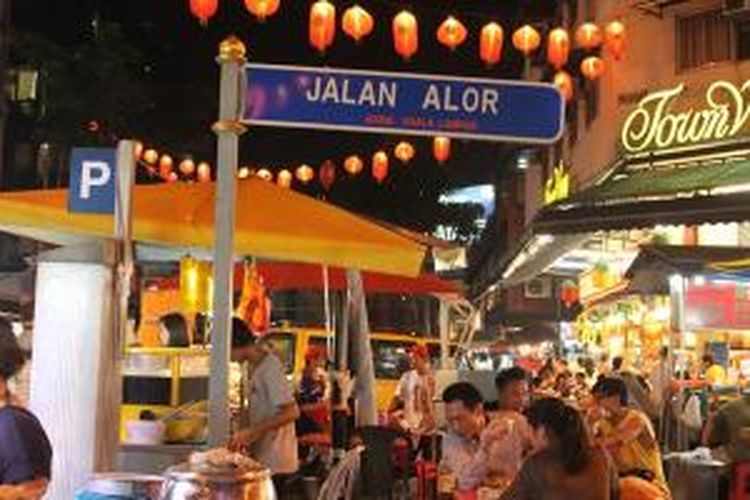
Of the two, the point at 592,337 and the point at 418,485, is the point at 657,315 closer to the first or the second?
the point at 592,337

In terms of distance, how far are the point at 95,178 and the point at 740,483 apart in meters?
7.68

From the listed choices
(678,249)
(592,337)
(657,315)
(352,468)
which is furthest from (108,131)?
(352,468)

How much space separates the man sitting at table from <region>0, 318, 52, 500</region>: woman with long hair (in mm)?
3670

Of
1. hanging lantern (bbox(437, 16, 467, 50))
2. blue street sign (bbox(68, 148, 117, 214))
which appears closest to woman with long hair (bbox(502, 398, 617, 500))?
blue street sign (bbox(68, 148, 117, 214))

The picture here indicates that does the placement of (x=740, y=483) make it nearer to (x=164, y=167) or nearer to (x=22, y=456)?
(x=22, y=456)

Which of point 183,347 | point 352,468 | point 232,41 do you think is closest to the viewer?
point 232,41

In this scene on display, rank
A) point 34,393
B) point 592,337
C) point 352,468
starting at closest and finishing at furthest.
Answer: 1. point 34,393
2. point 352,468
3. point 592,337

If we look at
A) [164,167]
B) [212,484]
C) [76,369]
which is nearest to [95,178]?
[76,369]

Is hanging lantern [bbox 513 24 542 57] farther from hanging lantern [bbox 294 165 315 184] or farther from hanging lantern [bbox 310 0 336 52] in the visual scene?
hanging lantern [bbox 294 165 315 184]

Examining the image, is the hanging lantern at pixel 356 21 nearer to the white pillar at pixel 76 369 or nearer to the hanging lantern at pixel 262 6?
the hanging lantern at pixel 262 6

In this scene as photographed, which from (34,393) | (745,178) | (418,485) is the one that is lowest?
(418,485)

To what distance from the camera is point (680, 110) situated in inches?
721

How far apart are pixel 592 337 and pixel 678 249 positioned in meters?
14.4

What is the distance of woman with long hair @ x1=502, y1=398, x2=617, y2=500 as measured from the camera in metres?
6.69
